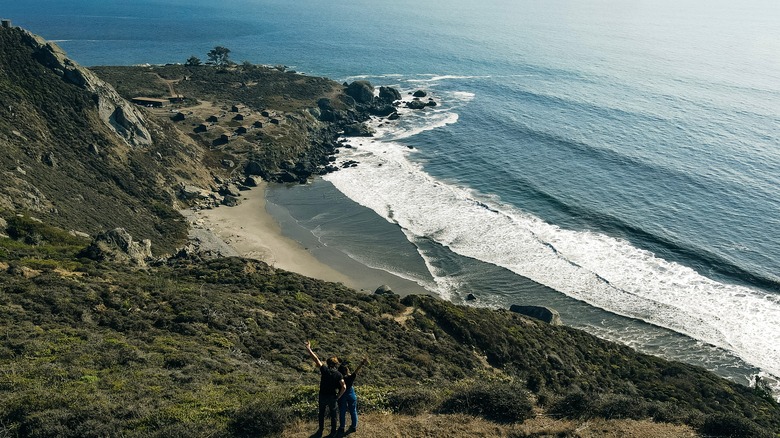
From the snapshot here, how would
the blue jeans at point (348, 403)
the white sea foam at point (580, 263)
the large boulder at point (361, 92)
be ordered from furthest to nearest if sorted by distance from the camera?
the large boulder at point (361, 92) < the white sea foam at point (580, 263) < the blue jeans at point (348, 403)

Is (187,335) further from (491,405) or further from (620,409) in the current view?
(620,409)

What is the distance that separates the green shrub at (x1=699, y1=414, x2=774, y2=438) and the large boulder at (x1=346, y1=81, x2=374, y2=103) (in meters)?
93.9

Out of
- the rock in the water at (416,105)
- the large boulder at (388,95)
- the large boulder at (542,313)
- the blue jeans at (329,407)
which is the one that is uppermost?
the large boulder at (388,95)

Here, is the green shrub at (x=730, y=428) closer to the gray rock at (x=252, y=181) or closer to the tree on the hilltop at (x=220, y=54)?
the gray rock at (x=252, y=181)

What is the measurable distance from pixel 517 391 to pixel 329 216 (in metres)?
42.8

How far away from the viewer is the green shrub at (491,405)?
655 inches

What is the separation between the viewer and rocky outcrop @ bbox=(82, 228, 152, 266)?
102 ft

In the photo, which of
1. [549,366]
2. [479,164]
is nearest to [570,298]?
[549,366]

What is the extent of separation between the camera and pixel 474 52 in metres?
156

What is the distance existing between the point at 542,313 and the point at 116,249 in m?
29.7

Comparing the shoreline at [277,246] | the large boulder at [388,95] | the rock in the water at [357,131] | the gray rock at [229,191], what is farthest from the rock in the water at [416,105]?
the shoreline at [277,246]

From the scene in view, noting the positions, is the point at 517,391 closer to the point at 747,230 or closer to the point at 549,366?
the point at 549,366

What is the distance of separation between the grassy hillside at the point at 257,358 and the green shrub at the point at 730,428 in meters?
0.07

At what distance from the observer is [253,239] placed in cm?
5122
